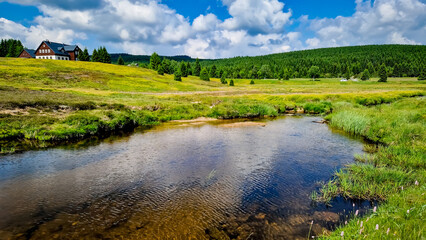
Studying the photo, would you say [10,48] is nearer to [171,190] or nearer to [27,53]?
[27,53]

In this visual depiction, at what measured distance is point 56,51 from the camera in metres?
113

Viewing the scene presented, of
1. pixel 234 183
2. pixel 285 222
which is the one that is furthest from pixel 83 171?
pixel 285 222

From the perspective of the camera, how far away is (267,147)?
19.2m

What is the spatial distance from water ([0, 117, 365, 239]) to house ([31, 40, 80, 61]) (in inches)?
4613

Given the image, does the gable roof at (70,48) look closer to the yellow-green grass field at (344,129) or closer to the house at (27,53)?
the house at (27,53)

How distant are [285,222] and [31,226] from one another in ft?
31.2

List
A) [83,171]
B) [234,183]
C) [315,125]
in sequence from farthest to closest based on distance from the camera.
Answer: [315,125]
[83,171]
[234,183]

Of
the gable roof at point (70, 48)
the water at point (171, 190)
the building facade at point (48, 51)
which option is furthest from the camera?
the gable roof at point (70, 48)

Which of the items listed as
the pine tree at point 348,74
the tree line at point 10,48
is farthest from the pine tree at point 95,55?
the pine tree at point 348,74

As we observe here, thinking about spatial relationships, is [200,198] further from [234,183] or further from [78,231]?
[78,231]

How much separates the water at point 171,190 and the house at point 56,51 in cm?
11717

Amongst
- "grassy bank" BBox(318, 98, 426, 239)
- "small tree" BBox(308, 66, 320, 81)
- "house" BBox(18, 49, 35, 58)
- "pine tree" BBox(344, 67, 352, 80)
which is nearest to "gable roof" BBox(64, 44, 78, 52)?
"house" BBox(18, 49, 35, 58)

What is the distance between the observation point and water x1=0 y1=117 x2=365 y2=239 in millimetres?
8703

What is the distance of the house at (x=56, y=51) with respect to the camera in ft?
362
